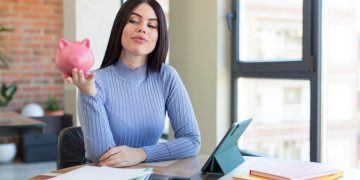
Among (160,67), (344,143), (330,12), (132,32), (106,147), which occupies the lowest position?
(344,143)

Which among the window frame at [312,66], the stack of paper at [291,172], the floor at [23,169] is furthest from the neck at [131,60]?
the floor at [23,169]

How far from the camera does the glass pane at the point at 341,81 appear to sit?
2.25 m

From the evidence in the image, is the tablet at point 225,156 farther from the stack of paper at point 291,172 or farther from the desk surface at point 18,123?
the desk surface at point 18,123

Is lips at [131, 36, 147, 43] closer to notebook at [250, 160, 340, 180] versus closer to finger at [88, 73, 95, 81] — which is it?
finger at [88, 73, 95, 81]

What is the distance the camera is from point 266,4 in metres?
2.73

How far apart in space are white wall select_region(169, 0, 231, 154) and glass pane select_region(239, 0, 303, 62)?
0.39 ft

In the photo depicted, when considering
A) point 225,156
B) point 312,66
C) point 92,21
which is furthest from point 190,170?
point 92,21

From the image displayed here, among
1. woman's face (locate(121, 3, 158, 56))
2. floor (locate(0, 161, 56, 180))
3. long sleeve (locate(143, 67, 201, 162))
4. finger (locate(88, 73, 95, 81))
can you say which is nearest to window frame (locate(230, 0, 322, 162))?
long sleeve (locate(143, 67, 201, 162))

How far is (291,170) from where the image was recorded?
1.23 metres

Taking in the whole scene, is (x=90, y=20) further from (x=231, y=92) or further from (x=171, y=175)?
(x=171, y=175)

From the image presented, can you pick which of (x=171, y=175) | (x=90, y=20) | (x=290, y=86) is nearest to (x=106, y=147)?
(x=171, y=175)

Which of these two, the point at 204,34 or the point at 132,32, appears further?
the point at 204,34

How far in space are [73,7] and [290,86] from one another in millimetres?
1708

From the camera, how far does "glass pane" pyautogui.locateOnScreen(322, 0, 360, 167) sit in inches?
88.5
